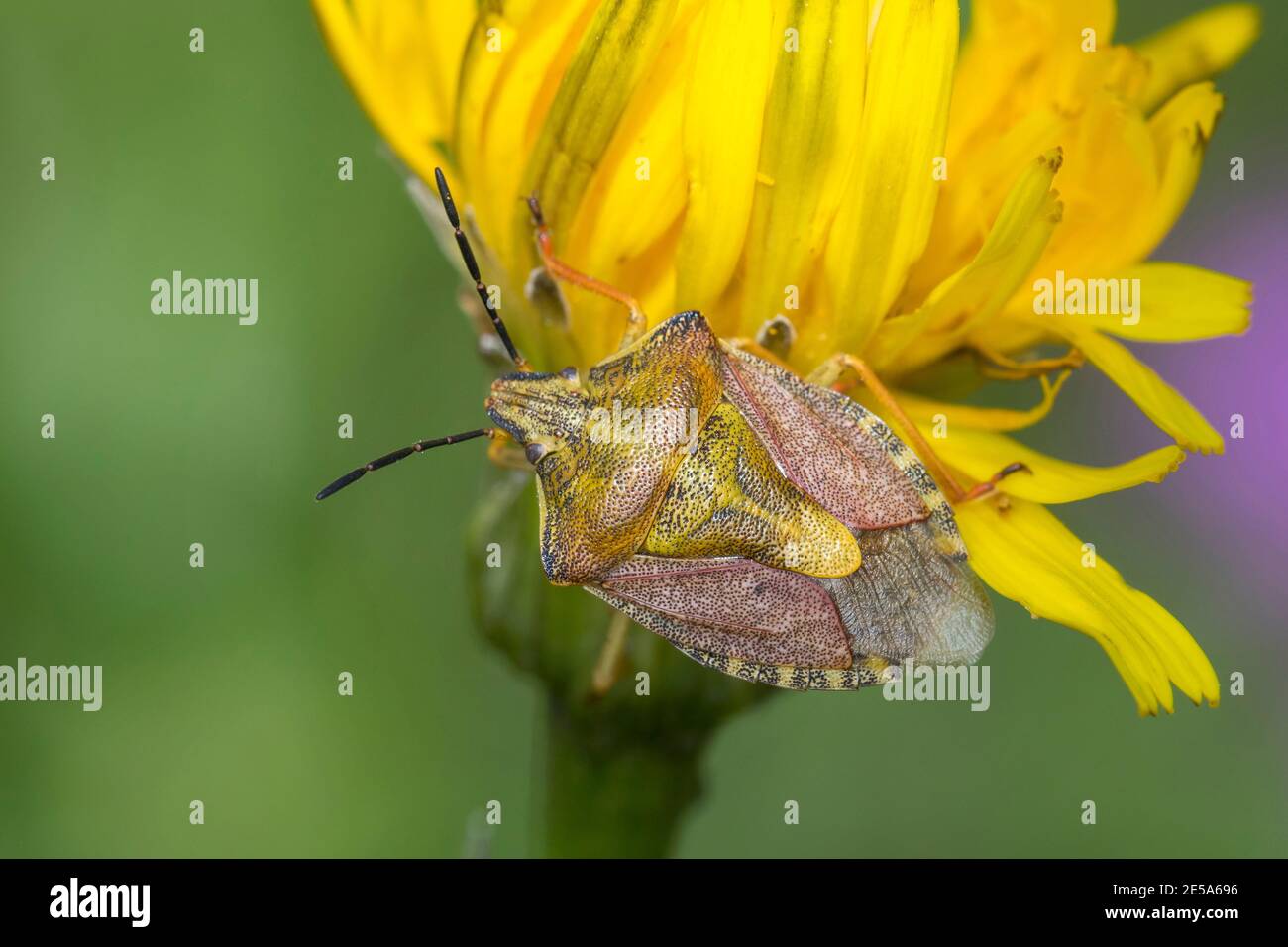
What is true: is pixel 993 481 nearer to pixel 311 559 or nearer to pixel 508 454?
pixel 508 454

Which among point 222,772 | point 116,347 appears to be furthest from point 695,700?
point 116,347

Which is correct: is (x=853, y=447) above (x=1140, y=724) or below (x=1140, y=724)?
above

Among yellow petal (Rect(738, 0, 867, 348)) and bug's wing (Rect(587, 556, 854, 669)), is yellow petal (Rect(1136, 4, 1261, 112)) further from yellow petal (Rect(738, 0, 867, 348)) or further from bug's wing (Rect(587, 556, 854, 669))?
bug's wing (Rect(587, 556, 854, 669))

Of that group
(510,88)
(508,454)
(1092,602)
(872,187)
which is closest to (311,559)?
(508,454)

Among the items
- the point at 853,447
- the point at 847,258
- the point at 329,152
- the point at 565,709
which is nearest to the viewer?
the point at 847,258

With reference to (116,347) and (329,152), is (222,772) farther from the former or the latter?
(329,152)

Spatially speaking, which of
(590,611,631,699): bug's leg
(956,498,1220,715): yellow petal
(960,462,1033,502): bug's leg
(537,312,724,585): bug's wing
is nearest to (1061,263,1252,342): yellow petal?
(960,462,1033,502): bug's leg
